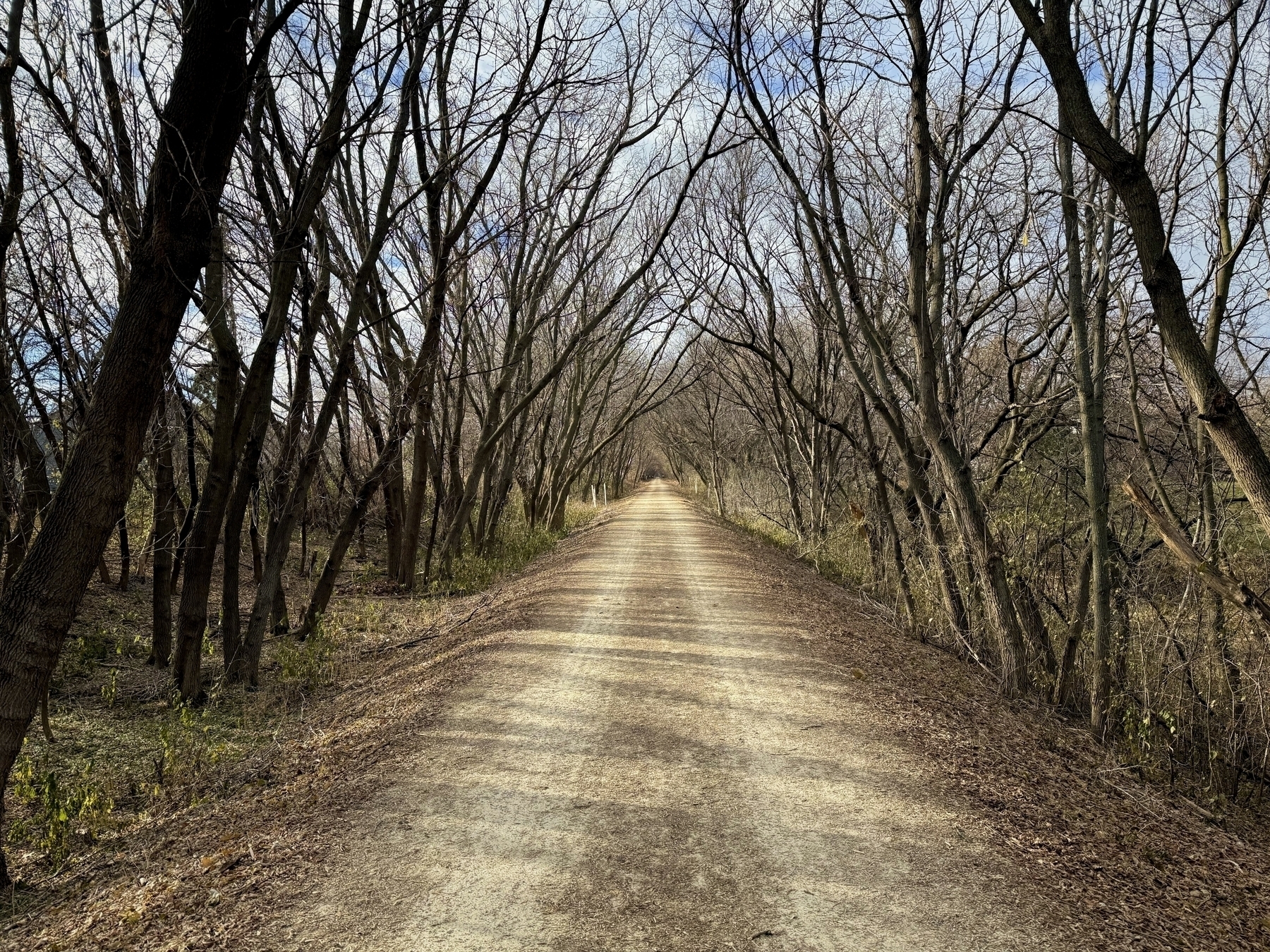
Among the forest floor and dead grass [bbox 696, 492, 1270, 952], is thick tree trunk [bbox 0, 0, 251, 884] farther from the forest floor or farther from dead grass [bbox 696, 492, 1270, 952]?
dead grass [bbox 696, 492, 1270, 952]

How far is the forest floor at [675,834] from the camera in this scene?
9.03ft

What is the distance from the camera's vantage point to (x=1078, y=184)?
6.40 meters

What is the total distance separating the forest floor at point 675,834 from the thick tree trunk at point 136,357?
1.15 metres

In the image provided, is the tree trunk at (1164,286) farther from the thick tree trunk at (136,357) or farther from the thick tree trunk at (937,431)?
the thick tree trunk at (136,357)

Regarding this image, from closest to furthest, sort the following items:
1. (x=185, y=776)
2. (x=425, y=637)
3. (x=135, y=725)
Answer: (x=185, y=776)
(x=135, y=725)
(x=425, y=637)

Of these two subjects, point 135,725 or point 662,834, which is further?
point 135,725

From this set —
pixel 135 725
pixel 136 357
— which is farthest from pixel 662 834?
pixel 135 725

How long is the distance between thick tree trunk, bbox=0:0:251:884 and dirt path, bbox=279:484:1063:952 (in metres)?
1.66

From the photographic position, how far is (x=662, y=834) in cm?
338

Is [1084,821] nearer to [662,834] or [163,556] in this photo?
[662,834]

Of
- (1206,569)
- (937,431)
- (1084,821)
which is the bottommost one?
(1084,821)

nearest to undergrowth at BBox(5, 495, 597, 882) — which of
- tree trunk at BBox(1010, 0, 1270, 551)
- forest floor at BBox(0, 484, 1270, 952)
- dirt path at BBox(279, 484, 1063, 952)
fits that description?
forest floor at BBox(0, 484, 1270, 952)

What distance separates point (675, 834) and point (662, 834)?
Result: 0.20 feet

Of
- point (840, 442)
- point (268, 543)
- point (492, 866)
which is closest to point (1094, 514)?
point (492, 866)
